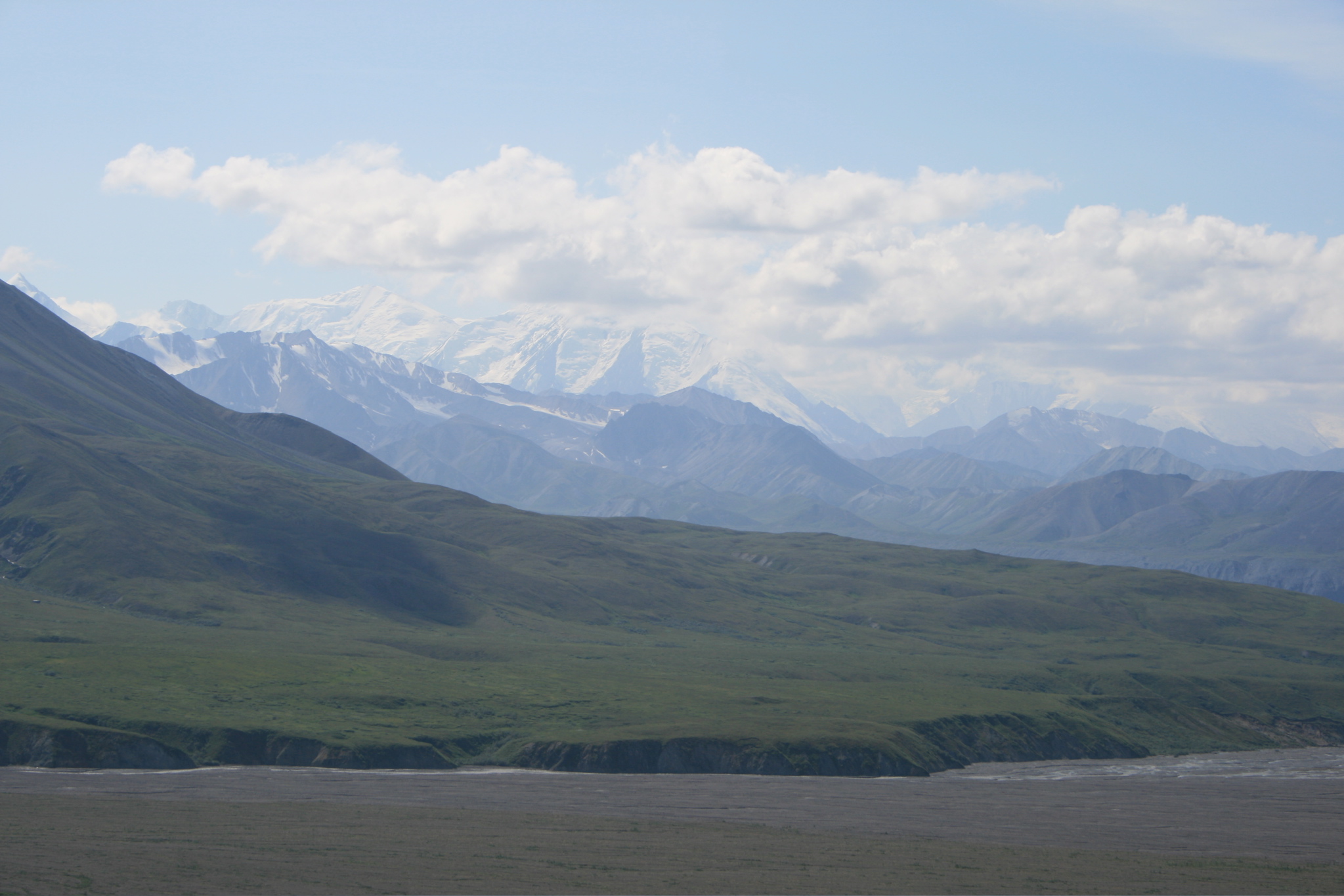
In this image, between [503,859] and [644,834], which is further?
[644,834]

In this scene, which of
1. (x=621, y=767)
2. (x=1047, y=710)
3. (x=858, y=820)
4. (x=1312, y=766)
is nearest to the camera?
(x=858, y=820)

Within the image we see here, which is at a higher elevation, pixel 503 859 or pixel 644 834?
pixel 503 859

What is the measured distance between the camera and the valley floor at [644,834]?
6181 cm

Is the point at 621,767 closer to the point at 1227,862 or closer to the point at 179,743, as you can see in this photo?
the point at 179,743

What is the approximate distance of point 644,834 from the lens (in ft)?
265

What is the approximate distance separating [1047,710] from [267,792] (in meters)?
112

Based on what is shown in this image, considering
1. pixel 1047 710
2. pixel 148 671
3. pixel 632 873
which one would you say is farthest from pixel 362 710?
pixel 1047 710

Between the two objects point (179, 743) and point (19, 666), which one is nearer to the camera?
point (179, 743)

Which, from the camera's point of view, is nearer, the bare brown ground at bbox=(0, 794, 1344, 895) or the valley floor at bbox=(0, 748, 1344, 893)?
the bare brown ground at bbox=(0, 794, 1344, 895)

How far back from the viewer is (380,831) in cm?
7675

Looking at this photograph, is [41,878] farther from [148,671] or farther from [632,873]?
[148,671]

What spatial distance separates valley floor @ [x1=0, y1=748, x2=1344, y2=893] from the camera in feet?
203

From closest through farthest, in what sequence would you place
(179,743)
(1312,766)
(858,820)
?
(858,820) → (179,743) → (1312,766)

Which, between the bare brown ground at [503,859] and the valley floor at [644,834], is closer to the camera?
the bare brown ground at [503,859]
